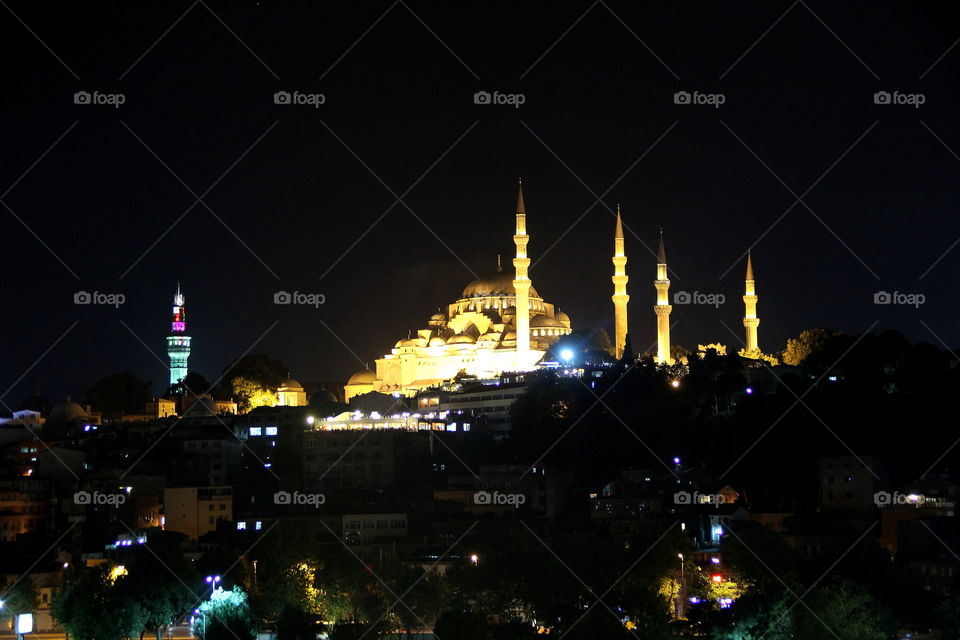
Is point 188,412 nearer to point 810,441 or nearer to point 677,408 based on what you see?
point 677,408

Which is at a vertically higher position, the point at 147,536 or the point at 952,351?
the point at 952,351

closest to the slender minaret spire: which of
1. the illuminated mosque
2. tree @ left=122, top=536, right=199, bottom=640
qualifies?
the illuminated mosque

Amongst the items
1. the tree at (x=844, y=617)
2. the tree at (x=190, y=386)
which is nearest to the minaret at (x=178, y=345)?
the tree at (x=190, y=386)

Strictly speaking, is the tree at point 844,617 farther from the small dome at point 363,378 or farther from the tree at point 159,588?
the small dome at point 363,378

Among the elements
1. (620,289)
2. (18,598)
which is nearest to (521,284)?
(620,289)

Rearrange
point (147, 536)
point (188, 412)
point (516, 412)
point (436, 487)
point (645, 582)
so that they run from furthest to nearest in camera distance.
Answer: point (188, 412) → point (516, 412) → point (436, 487) → point (147, 536) → point (645, 582)

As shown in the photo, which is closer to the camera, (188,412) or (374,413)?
(374,413)

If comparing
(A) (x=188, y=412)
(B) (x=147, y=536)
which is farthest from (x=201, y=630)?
(A) (x=188, y=412)
